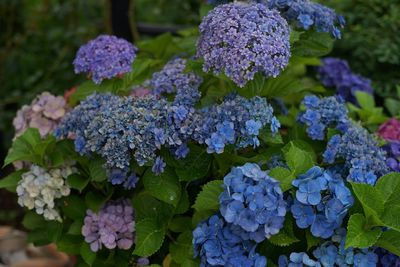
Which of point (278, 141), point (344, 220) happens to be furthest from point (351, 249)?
point (278, 141)

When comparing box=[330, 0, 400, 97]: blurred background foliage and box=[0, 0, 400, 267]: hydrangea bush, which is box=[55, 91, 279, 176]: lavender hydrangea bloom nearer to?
box=[0, 0, 400, 267]: hydrangea bush

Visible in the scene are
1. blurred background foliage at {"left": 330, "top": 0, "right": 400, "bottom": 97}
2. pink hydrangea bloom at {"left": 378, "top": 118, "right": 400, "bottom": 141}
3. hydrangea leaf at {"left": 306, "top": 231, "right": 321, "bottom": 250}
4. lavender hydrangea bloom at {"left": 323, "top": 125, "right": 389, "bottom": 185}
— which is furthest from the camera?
blurred background foliage at {"left": 330, "top": 0, "right": 400, "bottom": 97}

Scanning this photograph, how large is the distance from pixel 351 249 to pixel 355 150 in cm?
31

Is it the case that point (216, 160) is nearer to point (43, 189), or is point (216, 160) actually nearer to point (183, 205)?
point (183, 205)

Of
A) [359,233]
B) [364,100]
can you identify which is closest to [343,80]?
[364,100]

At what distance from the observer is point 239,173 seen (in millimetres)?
1416

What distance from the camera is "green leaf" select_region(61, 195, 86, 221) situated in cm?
191

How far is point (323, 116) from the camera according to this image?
1.85 meters

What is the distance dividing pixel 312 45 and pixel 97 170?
700 mm

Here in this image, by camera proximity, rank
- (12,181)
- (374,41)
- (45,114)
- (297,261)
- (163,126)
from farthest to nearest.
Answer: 1. (374,41)
2. (45,114)
3. (12,181)
4. (163,126)
5. (297,261)

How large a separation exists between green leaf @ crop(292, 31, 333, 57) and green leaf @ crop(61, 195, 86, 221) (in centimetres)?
76

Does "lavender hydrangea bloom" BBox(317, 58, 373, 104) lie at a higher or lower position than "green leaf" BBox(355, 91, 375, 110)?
lower

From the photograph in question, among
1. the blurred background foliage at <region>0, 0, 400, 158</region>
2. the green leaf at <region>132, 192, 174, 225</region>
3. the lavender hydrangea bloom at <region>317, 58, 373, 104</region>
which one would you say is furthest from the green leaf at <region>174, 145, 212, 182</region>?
the blurred background foliage at <region>0, 0, 400, 158</region>

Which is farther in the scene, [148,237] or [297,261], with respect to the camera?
[148,237]
